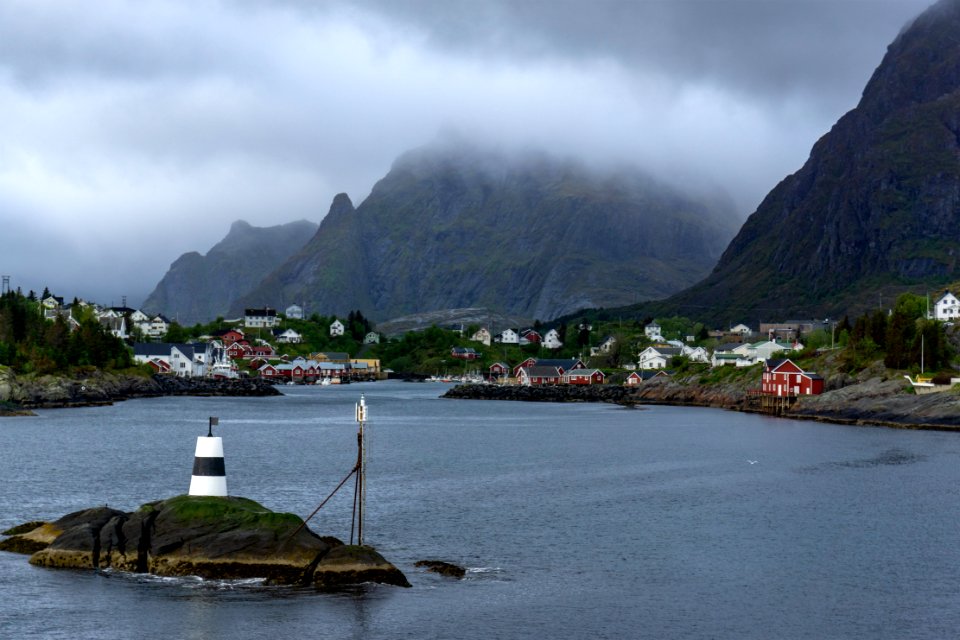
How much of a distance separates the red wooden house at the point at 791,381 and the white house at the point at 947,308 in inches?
1575

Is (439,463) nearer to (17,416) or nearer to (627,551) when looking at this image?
(627,551)

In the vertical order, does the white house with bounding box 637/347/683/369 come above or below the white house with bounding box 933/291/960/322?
below

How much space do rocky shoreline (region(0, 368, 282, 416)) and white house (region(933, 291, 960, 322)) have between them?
313 ft

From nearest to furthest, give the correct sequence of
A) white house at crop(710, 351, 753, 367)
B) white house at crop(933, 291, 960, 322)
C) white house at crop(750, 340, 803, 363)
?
white house at crop(933, 291, 960, 322)
white house at crop(710, 351, 753, 367)
white house at crop(750, 340, 803, 363)

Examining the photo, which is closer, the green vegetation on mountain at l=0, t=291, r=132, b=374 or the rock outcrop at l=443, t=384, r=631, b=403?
the green vegetation on mountain at l=0, t=291, r=132, b=374

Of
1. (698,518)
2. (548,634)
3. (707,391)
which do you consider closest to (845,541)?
(698,518)

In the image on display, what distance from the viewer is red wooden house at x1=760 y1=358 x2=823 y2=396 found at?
378 ft

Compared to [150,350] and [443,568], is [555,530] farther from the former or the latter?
[150,350]

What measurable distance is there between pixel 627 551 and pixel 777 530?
7.52 m

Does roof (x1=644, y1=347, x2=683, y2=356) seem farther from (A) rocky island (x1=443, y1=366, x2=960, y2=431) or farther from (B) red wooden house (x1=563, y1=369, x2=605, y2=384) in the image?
(A) rocky island (x1=443, y1=366, x2=960, y2=431)

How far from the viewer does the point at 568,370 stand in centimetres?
19200

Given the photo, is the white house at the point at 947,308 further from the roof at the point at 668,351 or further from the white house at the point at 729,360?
the roof at the point at 668,351

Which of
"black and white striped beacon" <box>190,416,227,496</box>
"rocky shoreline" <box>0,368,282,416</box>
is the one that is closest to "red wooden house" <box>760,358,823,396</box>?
"rocky shoreline" <box>0,368,282,416</box>

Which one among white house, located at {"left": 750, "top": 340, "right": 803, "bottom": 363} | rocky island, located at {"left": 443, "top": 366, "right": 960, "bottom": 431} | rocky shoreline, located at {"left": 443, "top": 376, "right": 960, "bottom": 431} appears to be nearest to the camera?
rocky shoreline, located at {"left": 443, "top": 376, "right": 960, "bottom": 431}
